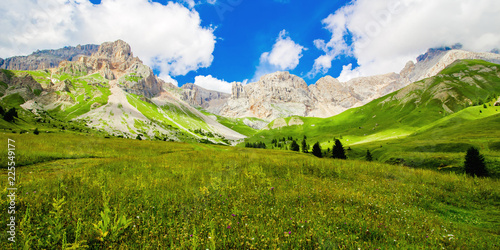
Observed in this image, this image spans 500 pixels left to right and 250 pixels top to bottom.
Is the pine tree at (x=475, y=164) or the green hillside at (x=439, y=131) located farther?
the green hillside at (x=439, y=131)

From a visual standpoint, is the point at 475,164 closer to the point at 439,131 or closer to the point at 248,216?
the point at 248,216

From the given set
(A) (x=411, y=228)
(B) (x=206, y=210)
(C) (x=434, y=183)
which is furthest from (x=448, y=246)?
(C) (x=434, y=183)

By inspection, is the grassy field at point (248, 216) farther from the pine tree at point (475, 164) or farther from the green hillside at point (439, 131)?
the green hillside at point (439, 131)

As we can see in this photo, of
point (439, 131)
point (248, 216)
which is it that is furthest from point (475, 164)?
point (439, 131)

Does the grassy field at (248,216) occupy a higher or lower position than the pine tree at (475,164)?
higher

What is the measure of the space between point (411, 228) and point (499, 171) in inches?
1123

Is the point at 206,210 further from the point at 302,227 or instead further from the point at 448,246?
the point at 448,246

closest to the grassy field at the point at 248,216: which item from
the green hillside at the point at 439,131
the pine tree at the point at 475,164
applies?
the pine tree at the point at 475,164

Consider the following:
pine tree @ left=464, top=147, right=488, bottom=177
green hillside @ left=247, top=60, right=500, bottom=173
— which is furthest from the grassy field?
green hillside @ left=247, top=60, right=500, bottom=173

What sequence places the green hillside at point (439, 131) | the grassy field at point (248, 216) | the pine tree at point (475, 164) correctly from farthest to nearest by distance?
the green hillside at point (439, 131), the pine tree at point (475, 164), the grassy field at point (248, 216)

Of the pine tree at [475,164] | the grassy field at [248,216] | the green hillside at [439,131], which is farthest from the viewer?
the green hillside at [439,131]

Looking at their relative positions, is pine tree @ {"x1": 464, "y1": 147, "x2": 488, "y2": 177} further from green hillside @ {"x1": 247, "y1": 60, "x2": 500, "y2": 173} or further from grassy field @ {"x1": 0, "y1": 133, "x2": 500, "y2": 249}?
grassy field @ {"x1": 0, "y1": 133, "x2": 500, "y2": 249}

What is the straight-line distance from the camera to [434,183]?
11812 mm

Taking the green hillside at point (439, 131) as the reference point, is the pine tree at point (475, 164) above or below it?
below
